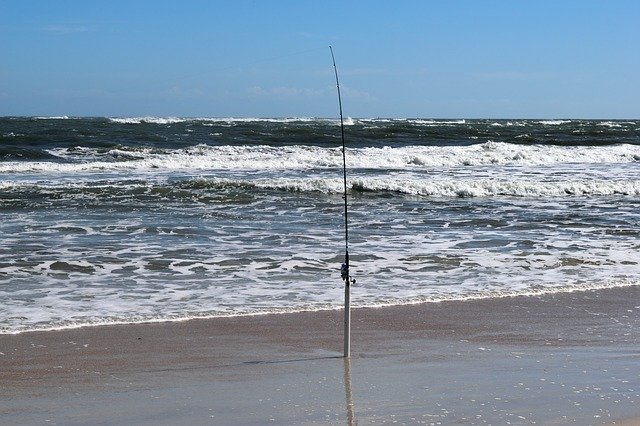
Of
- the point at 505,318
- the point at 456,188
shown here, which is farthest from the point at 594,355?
the point at 456,188

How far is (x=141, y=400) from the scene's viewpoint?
171 inches

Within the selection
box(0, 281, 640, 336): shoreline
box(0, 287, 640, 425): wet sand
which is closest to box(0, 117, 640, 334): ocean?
box(0, 281, 640, 336): shoreline

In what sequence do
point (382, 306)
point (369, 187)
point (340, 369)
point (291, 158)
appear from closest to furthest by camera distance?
point (340, 369) → point (382, 306) → point (369, 187) → point (291, 158)

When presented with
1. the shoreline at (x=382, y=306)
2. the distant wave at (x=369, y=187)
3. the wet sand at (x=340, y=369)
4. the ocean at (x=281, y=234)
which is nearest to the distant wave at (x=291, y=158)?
the ocean at (x=281, y=234)

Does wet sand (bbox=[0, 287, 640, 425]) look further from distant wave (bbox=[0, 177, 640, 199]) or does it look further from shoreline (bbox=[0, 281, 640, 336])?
distant wave (bbox=[0, 177, 640, 199])

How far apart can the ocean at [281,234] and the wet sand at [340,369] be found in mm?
624

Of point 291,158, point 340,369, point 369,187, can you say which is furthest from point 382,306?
point 291,158

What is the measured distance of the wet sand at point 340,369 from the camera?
13.6ft

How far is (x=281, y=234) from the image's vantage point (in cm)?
1098

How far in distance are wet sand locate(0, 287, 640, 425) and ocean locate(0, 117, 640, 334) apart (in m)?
0.62

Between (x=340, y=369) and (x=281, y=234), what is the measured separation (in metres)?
6.04

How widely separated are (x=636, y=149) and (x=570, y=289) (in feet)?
92.8

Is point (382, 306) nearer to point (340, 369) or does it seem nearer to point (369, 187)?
point (340, 369)

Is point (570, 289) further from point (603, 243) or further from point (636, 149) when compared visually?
point (636, 149)
